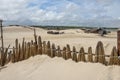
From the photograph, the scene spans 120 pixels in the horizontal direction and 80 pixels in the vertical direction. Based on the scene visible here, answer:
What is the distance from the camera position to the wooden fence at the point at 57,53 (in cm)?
970

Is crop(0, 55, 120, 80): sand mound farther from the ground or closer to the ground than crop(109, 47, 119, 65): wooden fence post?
closer to the ground

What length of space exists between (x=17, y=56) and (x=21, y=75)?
219cm

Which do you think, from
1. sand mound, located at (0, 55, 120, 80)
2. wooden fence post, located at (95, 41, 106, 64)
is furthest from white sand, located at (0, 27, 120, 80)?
wooden fence post, located at (95, 41, 106, 64)

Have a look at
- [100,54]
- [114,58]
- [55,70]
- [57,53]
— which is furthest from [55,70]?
[114,58]

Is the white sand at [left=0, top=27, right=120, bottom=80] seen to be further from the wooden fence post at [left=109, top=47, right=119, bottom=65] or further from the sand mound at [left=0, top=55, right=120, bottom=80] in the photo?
the wooden fence post at [left=109, top=47, right=119, bottom=65]

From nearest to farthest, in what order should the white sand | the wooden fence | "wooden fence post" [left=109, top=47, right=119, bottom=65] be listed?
the white sand < "wooden fence post" [left=109, top=47, right=119, bottom=65] < the wooden fence

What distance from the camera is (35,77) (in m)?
10.3

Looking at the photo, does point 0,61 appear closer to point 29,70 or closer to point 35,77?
point 29,70

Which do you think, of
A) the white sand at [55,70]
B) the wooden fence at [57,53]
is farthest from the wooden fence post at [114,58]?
the white sand at [55,70]

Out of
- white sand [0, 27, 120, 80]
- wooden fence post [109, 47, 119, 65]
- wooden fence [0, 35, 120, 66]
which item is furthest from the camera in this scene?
wooden fence [0, 35, 120, 66]

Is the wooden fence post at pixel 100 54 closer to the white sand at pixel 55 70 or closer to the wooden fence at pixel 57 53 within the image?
the wooden fence at pixel 57 53

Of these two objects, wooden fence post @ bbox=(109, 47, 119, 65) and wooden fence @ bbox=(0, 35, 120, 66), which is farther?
wooden fence @ bbox=(0, 35, 120, 66)

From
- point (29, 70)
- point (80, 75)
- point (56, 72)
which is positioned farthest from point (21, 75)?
point (80, 75)

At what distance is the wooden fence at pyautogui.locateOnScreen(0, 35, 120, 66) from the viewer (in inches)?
382
